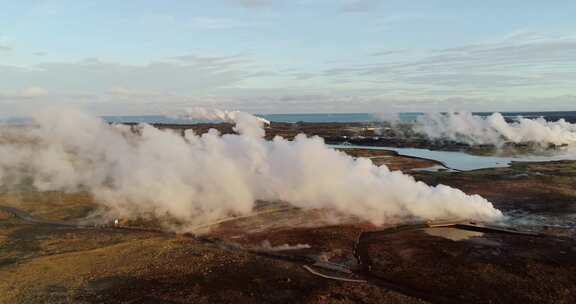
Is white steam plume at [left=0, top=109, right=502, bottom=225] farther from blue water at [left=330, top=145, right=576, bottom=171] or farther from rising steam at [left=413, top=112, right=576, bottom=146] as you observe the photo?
rising steam at [left=413, top=112, right=576, bottom=146]

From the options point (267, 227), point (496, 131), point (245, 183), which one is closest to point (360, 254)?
point (267, 227)

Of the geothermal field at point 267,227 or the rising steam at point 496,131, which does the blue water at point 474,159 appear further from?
the rising steam at point 496,131

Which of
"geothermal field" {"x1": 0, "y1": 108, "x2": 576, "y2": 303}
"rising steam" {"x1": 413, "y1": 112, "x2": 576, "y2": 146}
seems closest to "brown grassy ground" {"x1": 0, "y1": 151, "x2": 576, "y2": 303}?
"geothermal field" {"x1": 0, "y1": 108, "x2": 576, "y2": 303}

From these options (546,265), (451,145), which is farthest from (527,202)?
(451,145)

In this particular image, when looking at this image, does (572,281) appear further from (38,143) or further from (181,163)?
(38,143)

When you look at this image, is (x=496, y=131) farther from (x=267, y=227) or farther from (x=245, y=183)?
(x=267, y=227)
